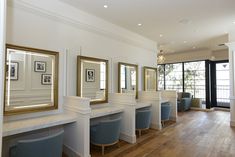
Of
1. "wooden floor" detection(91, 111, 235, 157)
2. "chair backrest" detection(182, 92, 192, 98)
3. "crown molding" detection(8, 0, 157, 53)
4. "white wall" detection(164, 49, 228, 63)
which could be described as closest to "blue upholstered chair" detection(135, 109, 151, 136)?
"wooden floor" detection(91, 111, 235, 157)

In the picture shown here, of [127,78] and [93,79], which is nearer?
[93,79]

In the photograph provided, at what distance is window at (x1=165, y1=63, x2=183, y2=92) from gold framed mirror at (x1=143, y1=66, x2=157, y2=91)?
129 inches

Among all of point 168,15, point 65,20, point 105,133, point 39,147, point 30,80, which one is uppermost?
point 168,15

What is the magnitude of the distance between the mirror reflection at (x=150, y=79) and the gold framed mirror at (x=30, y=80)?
130 inches

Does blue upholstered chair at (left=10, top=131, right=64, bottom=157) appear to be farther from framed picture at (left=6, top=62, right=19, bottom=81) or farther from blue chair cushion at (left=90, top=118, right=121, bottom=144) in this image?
framed picture at (left=6, top=62, right=19, bottom=81)

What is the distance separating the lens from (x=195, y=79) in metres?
8.27

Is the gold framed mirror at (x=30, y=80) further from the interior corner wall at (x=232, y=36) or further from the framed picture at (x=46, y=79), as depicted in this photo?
the interior corner wall at (x=232, y=36)

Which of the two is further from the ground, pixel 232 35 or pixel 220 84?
pixel 232 35

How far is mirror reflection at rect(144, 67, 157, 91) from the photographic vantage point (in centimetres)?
554

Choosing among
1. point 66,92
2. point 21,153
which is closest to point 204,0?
point 66,92

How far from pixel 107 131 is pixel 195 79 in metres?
6.85

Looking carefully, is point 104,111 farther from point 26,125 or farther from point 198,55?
point 198,55

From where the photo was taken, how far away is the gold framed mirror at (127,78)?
4.48 m

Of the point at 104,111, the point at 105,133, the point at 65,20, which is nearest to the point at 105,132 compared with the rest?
the point at 105,133
